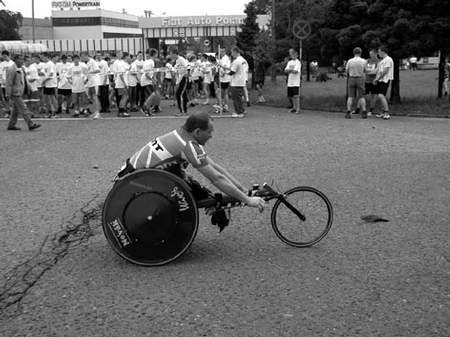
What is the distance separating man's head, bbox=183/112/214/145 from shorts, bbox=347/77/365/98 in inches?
481

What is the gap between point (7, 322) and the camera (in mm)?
4215

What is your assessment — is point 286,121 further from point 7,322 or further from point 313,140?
point 7,322

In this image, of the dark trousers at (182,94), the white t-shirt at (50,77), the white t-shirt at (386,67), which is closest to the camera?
the white t-shirt at (386,67)

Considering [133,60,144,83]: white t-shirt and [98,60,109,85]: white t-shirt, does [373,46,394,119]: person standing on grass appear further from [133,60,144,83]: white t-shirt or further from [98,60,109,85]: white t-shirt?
[98,60,109,85]: white t-shirt

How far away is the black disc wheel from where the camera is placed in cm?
519

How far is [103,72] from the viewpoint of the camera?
18812 mm

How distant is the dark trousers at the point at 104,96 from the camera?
19531mm

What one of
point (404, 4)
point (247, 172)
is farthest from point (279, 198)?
point (404, 4)

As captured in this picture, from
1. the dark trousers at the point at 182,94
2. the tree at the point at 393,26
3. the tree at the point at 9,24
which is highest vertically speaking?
the tree at the point at 9,24

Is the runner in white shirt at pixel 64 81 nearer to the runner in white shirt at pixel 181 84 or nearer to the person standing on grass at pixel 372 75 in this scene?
the runner in white shirt at pixel 181 84

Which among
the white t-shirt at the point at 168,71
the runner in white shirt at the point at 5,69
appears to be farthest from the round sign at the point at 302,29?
the runner in white shirt at the point at 5,69

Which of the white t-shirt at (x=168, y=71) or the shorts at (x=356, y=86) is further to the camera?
the white t-shirt at (x=168, y=71)

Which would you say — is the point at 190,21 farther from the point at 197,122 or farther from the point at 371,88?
the point at 197,122

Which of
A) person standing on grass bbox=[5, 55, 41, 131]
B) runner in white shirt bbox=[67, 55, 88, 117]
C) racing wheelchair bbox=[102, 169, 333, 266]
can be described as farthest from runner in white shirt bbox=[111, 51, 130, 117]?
racing wheelchair bbox=[102, 169, 333, 266]
